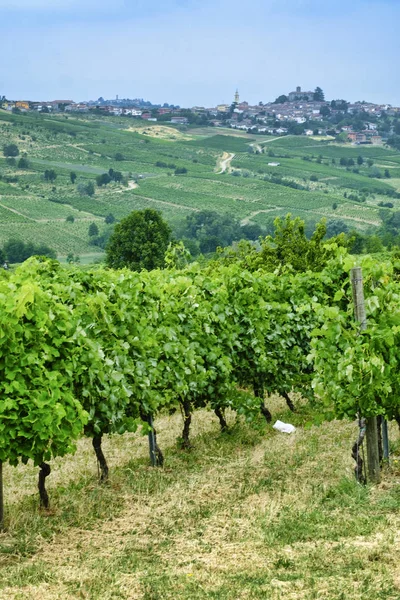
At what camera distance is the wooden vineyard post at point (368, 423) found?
9.38 meters

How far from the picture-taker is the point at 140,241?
62375 mm

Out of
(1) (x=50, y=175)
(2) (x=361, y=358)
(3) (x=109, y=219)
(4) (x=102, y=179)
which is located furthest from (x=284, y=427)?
(1) (x=50, y=175)

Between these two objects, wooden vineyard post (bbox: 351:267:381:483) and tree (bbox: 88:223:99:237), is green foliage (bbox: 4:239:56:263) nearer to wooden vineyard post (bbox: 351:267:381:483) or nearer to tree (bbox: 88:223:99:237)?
tree (bbox: 88:223:99:237)

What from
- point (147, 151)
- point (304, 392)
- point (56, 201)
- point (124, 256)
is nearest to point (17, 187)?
point (56, 201)

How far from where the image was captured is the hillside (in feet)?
404

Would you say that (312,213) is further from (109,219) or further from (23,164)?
(23,164)

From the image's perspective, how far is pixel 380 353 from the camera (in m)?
9.41

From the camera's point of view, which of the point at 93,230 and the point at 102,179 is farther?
the point at 102,179

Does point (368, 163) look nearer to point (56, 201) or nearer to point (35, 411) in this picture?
point (56, 201)

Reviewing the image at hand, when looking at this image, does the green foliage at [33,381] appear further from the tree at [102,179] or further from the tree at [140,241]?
the tree at [102,179]

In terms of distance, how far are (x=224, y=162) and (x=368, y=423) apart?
163954mm

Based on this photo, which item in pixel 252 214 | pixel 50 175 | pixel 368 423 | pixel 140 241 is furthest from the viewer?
pixel 50 175

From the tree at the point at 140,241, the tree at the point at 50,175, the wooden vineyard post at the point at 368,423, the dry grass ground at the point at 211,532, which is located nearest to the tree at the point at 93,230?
the tree at the point at 50,175

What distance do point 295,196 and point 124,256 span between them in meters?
80.6
